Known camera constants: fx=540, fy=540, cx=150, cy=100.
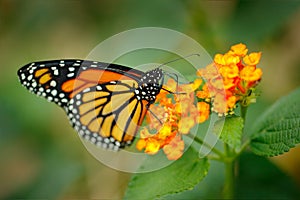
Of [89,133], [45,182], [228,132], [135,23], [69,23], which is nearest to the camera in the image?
[228,132]

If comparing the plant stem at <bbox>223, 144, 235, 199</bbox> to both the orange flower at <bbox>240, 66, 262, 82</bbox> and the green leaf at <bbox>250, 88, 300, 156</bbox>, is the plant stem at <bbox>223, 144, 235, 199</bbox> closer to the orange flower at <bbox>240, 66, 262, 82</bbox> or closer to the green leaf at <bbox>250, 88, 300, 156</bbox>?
the green leaf at <bbox>250, 88, 300, 156</bbox>

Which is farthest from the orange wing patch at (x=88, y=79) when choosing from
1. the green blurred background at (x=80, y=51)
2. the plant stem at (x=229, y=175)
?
the green blurred background at (x=80, y=51)

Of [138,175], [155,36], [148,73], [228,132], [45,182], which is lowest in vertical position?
[45,182]

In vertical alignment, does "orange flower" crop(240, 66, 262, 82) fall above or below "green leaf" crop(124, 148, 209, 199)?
above

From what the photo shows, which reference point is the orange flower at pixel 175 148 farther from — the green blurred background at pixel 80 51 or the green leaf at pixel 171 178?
the green blurred background at pixel 80 51

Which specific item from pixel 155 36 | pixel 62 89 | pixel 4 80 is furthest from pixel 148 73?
pixel 4 80

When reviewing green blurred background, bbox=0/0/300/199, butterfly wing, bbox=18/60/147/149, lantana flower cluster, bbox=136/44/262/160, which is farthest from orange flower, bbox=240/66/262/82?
green blurred background, bbox=0/0/300/199

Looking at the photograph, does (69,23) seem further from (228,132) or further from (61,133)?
(228,132)
